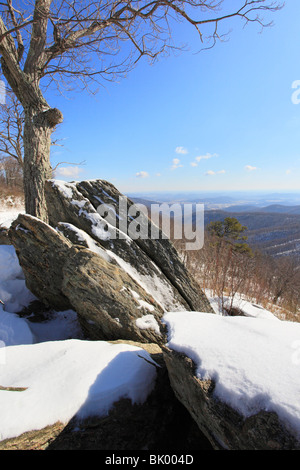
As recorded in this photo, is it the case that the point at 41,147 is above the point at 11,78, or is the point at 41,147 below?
below

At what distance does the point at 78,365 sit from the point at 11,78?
5.73 m

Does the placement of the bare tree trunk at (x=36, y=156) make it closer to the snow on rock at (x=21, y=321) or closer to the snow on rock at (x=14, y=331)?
the snow on rock at (x=21, y=321)

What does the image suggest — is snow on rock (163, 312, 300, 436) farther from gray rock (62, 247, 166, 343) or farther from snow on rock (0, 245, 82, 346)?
snow on rock (0, 245, 82, 346)

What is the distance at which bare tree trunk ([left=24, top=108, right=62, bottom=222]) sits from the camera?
4.42 m

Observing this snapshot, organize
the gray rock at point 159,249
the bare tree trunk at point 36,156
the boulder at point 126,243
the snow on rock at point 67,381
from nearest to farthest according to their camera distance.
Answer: the snow on rock at point 67,381 < the boulder at point 126,243 < the gray rock at point 159,249 < the bare tree trunk at point 36,156

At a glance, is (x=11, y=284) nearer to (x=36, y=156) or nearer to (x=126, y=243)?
(x=126, y=243)

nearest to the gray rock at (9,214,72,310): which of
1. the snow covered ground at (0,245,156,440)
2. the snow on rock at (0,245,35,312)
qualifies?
the snow on rock at (0,245,35,312)

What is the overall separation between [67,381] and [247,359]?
4.82 feet

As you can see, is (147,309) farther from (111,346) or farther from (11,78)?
(11,78)

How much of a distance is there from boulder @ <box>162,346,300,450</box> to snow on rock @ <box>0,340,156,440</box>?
430 mm

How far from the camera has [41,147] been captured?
4.51m

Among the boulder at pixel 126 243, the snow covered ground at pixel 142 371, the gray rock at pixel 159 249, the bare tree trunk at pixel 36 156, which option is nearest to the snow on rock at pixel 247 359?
the snow covered ground at pixel 142 371

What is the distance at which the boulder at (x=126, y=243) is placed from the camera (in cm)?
384
